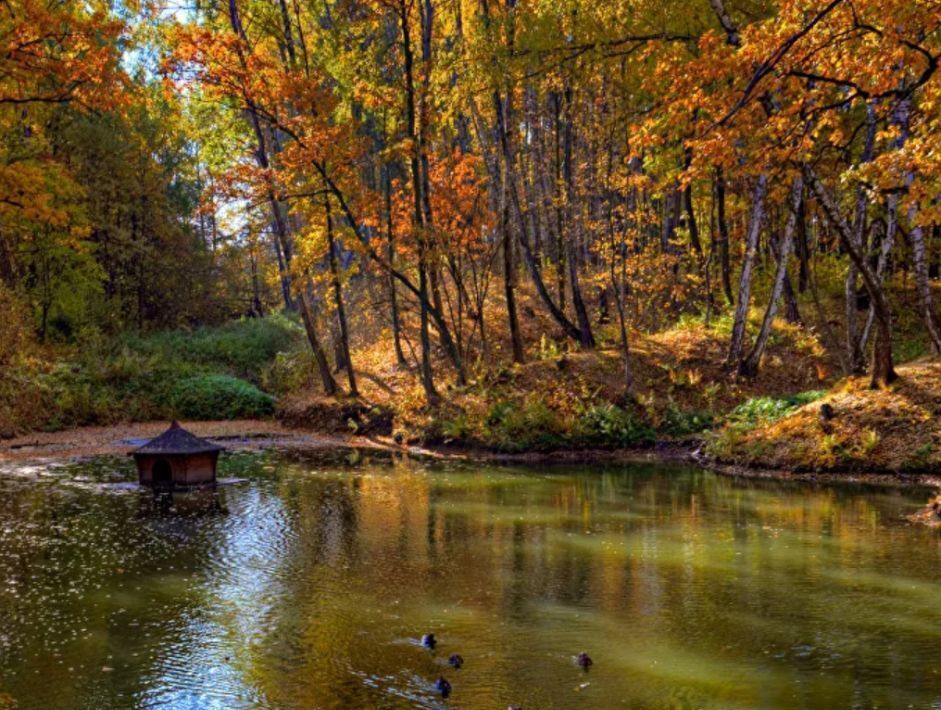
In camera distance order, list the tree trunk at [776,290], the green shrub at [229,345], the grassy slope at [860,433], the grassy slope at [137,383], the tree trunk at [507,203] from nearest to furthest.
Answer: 1. the grassy slope at [860,433]
2. the tree trunk at [776,290]
3. the tree trunk at [507,203]
4. the grassy slope at [137,383]
5. the green shrub at [229,345]

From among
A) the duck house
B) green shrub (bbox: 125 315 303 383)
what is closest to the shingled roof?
the duck house

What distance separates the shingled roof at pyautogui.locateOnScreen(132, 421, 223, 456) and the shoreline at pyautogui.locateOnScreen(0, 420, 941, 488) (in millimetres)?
2808

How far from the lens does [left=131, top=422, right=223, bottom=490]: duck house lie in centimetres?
1281

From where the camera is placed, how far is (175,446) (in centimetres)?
1282

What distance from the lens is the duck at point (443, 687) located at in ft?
17.5

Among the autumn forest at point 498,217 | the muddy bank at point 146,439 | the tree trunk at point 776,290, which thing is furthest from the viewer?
the muddy bank at point 146,439

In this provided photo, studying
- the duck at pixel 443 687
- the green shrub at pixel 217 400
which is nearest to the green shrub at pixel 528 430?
the green shrub at pixel 217 400

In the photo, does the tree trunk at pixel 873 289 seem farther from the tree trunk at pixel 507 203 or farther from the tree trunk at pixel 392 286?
the tree trunk at pixel 392 286

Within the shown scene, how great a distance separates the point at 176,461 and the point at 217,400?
9.75 m

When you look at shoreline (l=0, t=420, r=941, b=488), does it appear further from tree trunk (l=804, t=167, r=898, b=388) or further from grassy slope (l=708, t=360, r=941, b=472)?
tree trunk (l=804, t=167, r=898, b=388)

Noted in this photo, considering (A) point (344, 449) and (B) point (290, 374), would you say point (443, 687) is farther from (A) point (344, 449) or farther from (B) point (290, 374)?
(B) point (290, 374)

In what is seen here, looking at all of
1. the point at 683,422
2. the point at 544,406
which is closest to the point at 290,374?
the point at 544,406

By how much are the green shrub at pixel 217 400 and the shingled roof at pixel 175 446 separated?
932 centimetres

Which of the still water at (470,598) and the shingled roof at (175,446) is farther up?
the shingled roof at (175,446)
